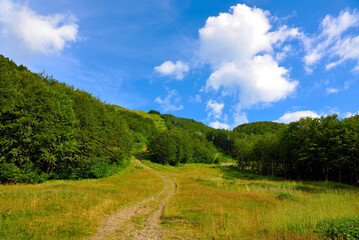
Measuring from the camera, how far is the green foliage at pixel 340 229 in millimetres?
6453

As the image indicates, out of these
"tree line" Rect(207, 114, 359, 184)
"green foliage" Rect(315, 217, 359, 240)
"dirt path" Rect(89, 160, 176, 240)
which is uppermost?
"tree line" Rect(207, 114, 359, 184)

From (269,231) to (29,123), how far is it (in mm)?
31983

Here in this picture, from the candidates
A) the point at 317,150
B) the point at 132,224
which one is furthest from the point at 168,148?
the point at 132,224

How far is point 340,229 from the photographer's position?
6.86 m

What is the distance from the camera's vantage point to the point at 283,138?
5562 cm

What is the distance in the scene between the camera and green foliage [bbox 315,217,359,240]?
254 inches

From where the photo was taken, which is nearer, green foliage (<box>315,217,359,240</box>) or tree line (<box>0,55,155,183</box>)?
green foliage (<box>315,217,359,240</box>)

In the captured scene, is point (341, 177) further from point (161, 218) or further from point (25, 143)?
point (25, 143)

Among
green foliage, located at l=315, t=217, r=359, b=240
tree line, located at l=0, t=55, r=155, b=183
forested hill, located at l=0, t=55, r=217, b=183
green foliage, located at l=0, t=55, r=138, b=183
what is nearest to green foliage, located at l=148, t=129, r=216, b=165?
forested hill, located at l=0, t=55, r=217, b=183

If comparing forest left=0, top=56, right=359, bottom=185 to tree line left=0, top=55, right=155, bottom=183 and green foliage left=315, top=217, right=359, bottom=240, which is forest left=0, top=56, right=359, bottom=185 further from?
green foliage left=315, top=217, right=359, bottom=240

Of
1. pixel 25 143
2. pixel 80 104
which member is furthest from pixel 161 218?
pixel 80 104

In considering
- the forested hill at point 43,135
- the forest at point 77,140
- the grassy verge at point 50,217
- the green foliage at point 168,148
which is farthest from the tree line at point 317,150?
the forested hill at point 43,135

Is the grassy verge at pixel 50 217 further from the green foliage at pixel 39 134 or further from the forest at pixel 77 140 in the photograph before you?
the forest at pixel 77 140

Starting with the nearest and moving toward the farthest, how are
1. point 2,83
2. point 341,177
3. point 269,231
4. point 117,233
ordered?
point 269,231 < point 117,233 < point 2,83 < point 341,177
